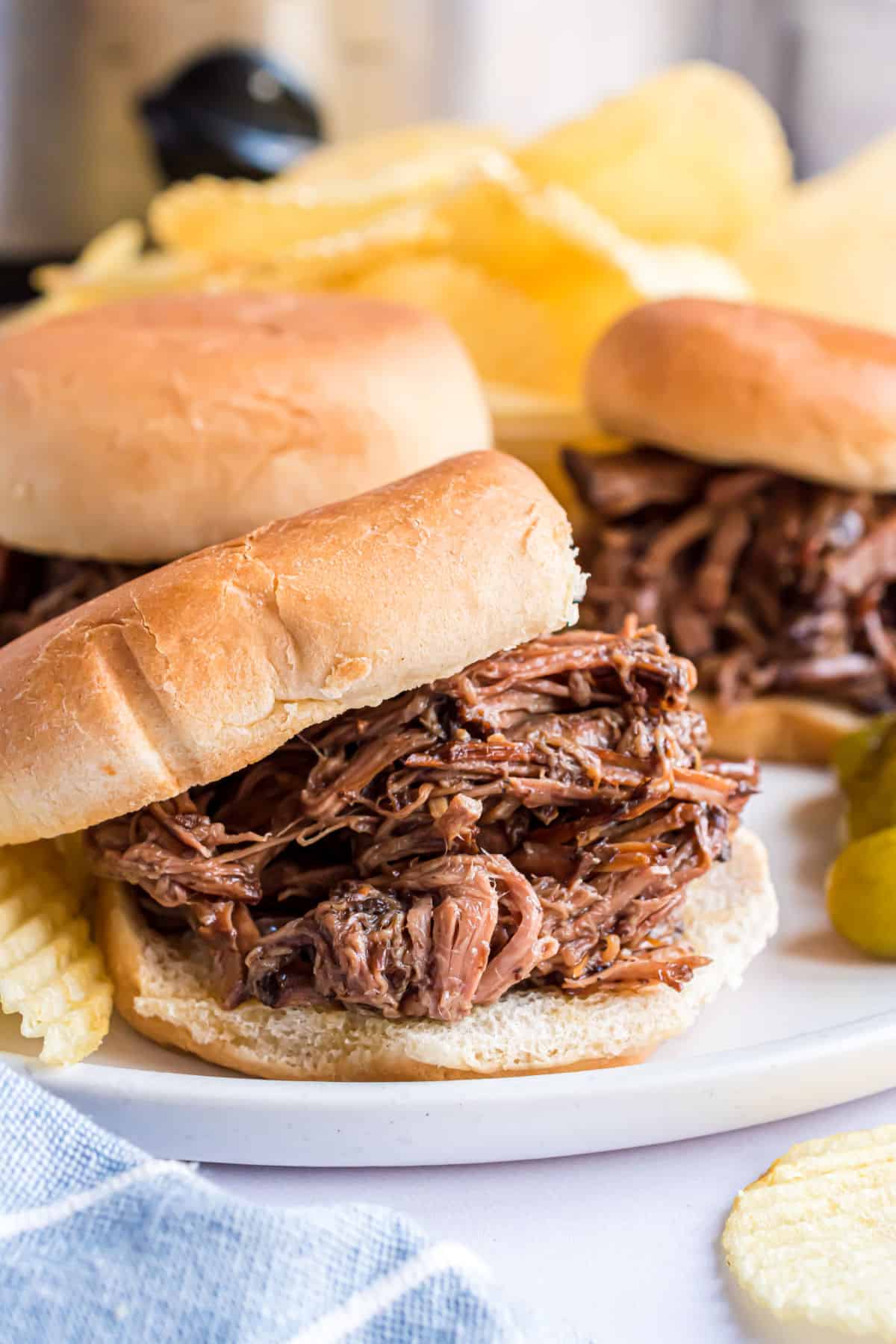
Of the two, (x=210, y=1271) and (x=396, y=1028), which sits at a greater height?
(x=210, y=1271)

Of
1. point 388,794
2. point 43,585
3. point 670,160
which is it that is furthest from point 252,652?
point 670,160

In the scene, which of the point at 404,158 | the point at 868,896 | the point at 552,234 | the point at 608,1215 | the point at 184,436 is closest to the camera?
the point at 608,1215

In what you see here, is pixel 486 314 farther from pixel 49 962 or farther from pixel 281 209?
pixel 49 962

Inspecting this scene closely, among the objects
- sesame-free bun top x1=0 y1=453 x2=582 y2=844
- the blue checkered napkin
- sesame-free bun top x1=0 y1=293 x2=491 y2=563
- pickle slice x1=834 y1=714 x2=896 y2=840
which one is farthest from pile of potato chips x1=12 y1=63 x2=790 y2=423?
the blue checkered napkin

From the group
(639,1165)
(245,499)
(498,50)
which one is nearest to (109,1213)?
(639,1165)

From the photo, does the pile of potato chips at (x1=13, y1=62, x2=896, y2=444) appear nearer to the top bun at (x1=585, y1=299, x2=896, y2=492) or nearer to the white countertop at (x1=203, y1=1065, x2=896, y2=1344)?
the top bun at (x1=585, y1=299, x2=896, y2=492)

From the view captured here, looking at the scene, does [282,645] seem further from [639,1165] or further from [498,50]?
[498,50]
